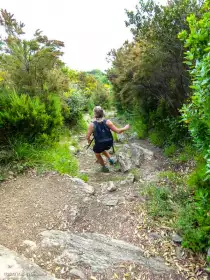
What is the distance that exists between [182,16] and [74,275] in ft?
18.3

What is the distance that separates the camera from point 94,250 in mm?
2746

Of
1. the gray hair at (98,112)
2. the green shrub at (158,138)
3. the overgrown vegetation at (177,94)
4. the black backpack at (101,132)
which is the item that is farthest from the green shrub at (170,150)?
the gray hair at (98,112)

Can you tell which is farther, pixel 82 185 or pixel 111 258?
pixel 82 185

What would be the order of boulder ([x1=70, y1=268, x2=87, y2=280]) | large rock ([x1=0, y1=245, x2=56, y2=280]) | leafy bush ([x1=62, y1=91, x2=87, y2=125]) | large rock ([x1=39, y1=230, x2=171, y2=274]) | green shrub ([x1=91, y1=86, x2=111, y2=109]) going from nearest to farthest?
large rock ([x1=0, y1=245, x2=56, y2=280])
boulder ([x1=70, y1=268, x2=87, y2=280])
large rock ([x1=39, y1=230, x2=171, y2=274])
leafy bush ([x1=62, y1=91, x2=87, y2=125])
green shrub ([x1=91, y1=86, x2=111, y2=109])

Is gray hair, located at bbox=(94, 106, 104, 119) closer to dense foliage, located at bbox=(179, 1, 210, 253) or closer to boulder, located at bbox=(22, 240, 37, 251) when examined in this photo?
dense foliage, located at bbox=(179, 1, 210, 253)

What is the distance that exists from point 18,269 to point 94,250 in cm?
94

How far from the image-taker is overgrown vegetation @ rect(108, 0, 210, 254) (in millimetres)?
2572

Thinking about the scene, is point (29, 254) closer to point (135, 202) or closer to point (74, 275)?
point (74, 275)

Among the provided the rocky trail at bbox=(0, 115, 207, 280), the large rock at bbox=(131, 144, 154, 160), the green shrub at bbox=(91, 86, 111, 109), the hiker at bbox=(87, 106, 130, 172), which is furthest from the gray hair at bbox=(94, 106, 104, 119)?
the green shrub at bbox=(91, 86, 111, 109)

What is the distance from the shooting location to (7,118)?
4.88m

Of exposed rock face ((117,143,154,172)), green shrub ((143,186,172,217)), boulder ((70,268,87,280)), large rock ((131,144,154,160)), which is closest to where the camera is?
boulder ((70,268,87,280))

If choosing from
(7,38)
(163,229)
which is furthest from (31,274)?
(7,38)

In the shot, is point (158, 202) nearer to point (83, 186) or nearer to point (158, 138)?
point (83, 186)

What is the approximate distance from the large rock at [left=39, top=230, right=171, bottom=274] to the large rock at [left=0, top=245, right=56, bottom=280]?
0.33 m
